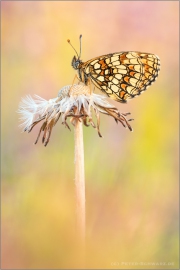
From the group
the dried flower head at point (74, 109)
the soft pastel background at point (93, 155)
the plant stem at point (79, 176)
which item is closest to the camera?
the soft pastel background at point (93, 155)

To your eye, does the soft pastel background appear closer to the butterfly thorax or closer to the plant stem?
the plant stem

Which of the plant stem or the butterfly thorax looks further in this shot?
the butterfly thorax

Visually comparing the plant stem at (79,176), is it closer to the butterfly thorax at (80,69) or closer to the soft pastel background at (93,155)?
the soft pastel background at (93,155)

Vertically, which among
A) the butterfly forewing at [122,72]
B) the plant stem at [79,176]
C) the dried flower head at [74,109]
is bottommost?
the plant stem at [79,176]

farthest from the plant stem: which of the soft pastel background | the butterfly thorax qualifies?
the butterfly thorax

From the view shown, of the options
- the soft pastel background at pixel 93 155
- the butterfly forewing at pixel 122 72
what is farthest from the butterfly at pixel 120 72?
the soft pastel background at pixel 93 155

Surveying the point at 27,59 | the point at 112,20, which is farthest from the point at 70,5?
the point at 27,59

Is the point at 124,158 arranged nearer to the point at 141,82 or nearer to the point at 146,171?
the point at 146,171

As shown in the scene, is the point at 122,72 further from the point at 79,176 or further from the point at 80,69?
the point at 79,176
